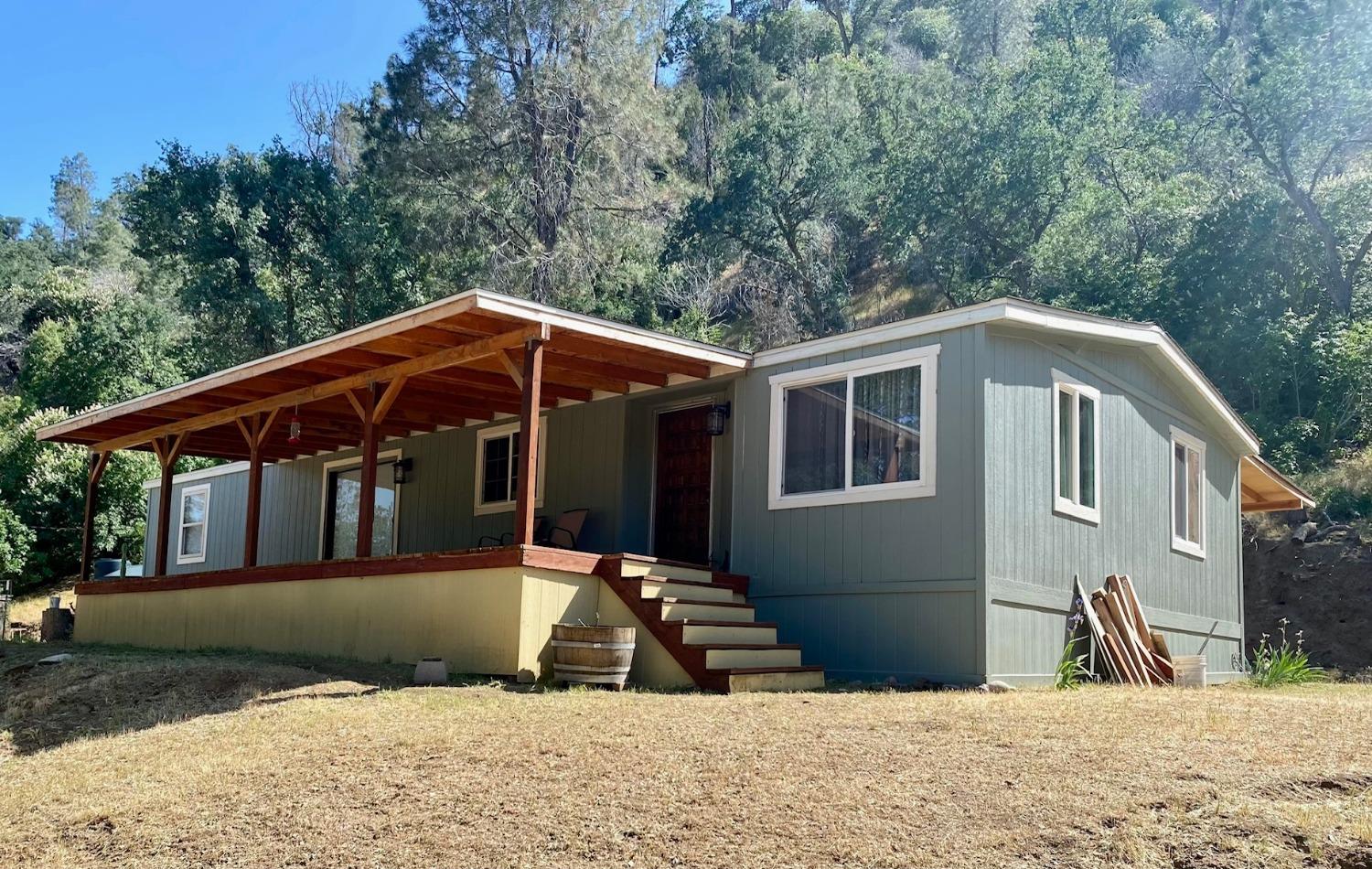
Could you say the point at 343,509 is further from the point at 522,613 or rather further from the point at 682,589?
the point at 522,613

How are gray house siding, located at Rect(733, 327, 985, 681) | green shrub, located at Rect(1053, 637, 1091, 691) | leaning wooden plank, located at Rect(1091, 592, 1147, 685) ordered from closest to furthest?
1. gray house siding, located at Rect(733, 327, 985, 681)
2. green shrub, located at Rect(1053, 637, 1091, 691)
3. leaning wooden plank, located at Rect(1091, 592, 1147, 685)

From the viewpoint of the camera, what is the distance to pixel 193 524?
19.8 m

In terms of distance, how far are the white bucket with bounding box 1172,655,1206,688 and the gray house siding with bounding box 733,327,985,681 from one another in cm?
275

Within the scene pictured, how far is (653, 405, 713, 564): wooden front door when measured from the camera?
12.3 m

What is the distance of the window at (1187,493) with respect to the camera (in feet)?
43.1

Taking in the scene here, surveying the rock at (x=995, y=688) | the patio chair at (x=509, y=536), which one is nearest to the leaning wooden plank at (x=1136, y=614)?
the rock at (x=995, y=688)

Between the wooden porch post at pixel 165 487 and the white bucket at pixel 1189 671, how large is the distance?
38.0 ft

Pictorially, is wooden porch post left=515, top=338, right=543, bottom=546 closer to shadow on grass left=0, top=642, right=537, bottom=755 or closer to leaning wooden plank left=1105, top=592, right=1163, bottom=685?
shadow on grass left=0, top=642, right=537, bottom=755

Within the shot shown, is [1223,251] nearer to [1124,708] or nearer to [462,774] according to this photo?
[1124,708]

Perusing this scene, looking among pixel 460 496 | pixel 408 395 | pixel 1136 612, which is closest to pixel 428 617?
pixel 408 395

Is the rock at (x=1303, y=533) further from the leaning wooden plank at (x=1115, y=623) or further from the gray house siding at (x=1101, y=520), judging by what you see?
the leaning wooden plank at (x=1115, y=623)

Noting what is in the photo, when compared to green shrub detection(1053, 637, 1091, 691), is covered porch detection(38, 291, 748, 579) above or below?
above

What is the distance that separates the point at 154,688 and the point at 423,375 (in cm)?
401

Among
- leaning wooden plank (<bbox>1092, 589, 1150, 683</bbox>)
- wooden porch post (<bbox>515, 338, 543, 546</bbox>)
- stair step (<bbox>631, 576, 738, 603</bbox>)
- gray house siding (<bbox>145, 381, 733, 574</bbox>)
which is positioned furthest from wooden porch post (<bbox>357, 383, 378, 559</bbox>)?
leaning wooden plank (<bbox>1092, 589, 1150, 683</bbox>)
